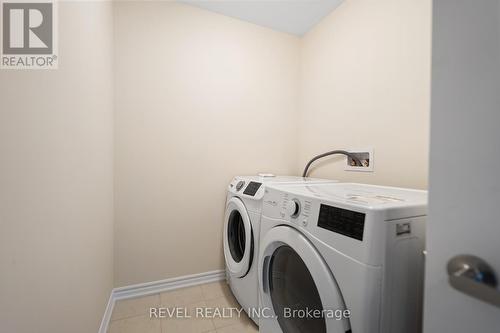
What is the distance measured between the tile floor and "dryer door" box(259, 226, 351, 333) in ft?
1.14

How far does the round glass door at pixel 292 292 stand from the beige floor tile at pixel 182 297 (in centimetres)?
76

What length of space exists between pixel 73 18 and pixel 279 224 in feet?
3.66

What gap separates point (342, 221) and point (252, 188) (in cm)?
65

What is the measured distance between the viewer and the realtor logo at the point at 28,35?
1.59 ft

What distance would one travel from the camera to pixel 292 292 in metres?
0.84

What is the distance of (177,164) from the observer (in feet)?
4.87

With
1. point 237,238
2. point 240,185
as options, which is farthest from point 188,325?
→ point 240,185

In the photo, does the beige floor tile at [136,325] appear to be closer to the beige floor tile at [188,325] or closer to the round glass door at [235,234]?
the beige floor tile at [188,325]

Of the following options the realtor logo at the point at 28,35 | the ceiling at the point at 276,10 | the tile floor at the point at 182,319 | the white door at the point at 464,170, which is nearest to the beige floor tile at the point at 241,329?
the tile floor at the point at 182,319

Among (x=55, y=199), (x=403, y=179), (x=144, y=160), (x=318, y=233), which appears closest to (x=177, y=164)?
(x=144, y=160)

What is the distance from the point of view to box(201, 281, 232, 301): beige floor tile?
142 cm

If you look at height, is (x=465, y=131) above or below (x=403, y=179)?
above

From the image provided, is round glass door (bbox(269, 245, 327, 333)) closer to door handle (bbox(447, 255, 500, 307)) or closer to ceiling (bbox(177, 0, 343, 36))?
door handle (bbox(447, 255, 500, 307))

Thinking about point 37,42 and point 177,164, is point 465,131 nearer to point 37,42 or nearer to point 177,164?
point 37,42
